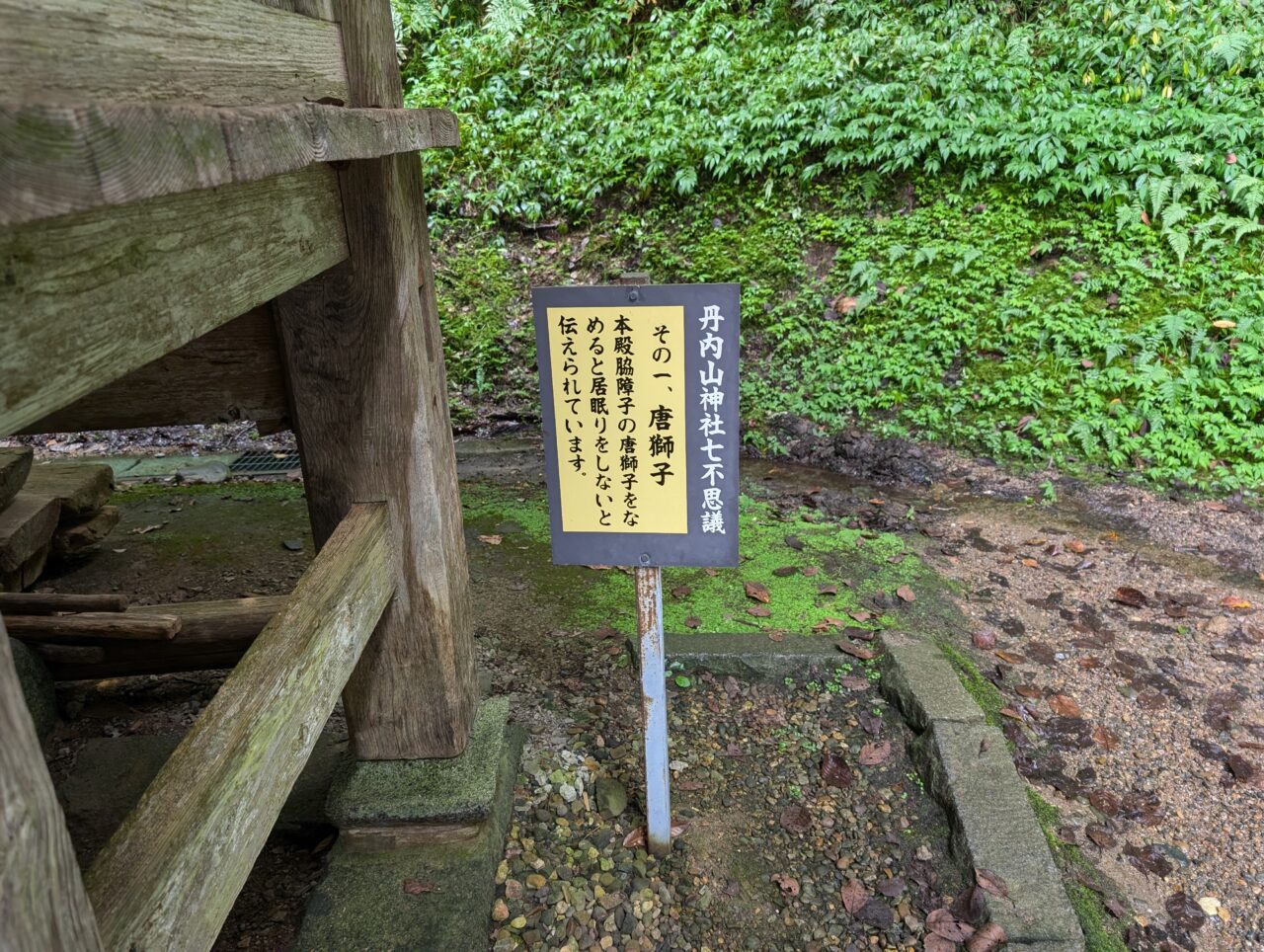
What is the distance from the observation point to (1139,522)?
4.79 m

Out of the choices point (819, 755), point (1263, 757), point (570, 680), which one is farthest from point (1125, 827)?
point (570, 680)

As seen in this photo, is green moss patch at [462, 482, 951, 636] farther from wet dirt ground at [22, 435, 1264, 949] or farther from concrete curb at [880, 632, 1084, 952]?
concrete curb at [880, 632, 1084, 952]

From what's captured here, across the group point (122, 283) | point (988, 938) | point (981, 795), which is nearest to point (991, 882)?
point (988, 938)

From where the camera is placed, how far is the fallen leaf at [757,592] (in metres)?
3.89

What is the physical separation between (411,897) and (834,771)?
5.00 ft

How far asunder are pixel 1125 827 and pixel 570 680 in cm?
214

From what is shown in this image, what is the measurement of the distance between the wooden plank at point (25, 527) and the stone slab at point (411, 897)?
2.51 meters

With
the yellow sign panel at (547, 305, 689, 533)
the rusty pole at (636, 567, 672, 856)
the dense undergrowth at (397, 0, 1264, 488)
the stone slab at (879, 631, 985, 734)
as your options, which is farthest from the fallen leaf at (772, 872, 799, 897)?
the dense undergrowth at (397, 0, 1264, 488)

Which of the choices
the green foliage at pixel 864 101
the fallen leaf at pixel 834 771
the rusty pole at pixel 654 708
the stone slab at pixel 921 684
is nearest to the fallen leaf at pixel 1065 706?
the stone slab at pixel 921 684

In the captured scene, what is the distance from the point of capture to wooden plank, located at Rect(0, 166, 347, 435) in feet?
2.65

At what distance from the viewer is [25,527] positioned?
12.4 ft

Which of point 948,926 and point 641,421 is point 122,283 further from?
point 948,926

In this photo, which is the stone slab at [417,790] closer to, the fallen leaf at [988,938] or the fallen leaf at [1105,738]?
the fallen leaf at [988,938]

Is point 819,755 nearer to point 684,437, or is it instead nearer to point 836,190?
point 684,437
